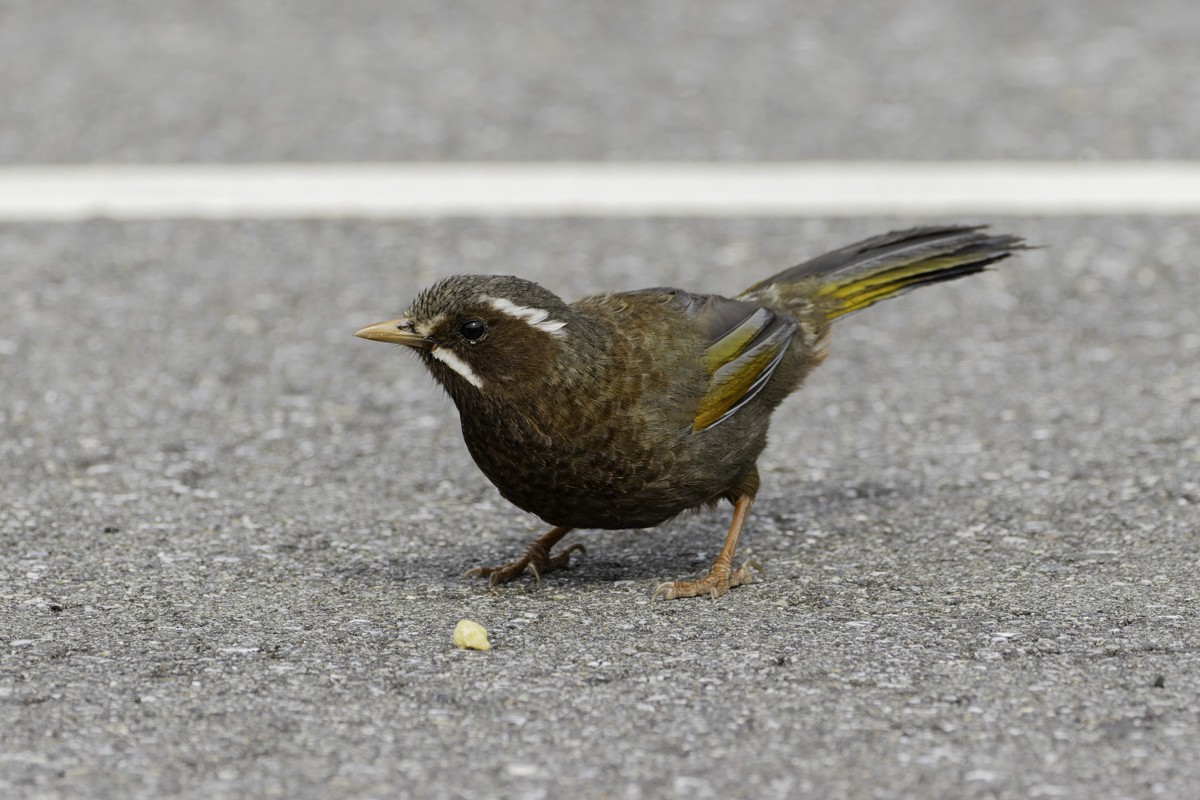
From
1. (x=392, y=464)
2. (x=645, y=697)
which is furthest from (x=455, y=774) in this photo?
(x=392, y=464)

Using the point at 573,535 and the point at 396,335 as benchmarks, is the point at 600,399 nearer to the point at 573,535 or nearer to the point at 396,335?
the point at 396,335

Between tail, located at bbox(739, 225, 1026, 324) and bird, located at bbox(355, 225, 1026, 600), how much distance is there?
0.56 meters

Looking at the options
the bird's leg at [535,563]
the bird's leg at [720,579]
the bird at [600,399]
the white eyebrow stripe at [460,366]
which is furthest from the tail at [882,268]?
the white eyebrow stripe at [460,366]

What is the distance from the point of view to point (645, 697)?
167 inches

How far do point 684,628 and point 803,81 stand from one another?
678cm

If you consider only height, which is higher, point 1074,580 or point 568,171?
point 568,171

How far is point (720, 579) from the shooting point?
5133 mm

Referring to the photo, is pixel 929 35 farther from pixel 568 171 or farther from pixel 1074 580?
pixel 1074 580

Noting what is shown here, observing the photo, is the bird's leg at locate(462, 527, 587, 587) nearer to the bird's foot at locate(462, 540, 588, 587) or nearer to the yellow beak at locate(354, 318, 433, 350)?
the bird's foot at locate(462, 540, 588, 587)

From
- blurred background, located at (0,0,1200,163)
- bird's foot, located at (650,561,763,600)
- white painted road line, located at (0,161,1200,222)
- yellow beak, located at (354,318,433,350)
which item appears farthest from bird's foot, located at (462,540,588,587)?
blurred background, located at (0,0,1200,163)

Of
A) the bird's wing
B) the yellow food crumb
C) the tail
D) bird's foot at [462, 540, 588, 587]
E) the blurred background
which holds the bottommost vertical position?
bird's foot at [462, 540, 588, 587]

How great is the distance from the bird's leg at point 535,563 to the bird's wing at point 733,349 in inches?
23.7

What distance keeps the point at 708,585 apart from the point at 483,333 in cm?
99

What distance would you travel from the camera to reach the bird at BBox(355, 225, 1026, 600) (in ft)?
16.2
